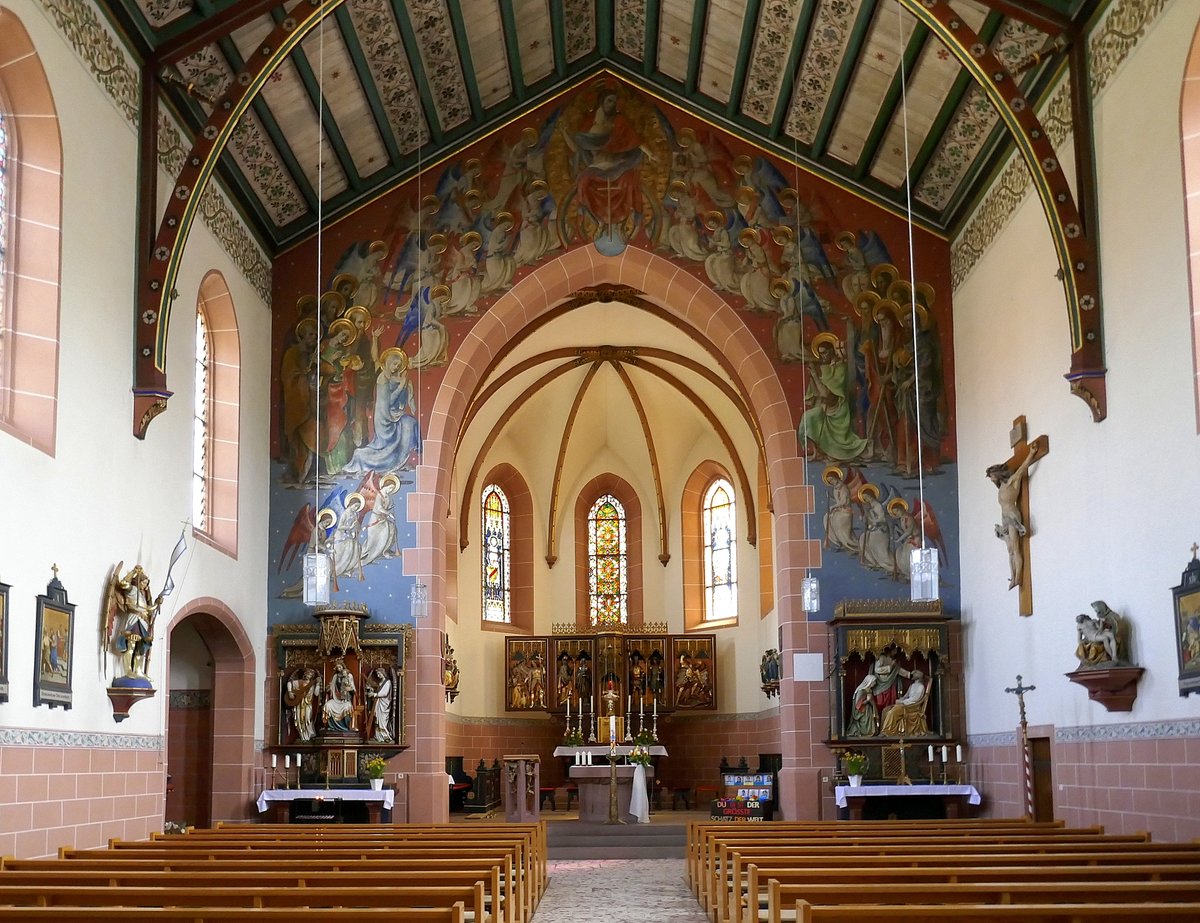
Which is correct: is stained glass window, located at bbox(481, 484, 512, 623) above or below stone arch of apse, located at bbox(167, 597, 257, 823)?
above

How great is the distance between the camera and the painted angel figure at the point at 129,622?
12805 millimetres

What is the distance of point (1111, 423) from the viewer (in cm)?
1270

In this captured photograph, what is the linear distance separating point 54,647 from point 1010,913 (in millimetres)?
8247

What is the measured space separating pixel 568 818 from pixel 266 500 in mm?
6678

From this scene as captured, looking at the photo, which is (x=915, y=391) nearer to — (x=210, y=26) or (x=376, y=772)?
(x=376, y=772)

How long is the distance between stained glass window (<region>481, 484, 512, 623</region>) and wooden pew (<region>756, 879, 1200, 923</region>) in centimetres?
1951

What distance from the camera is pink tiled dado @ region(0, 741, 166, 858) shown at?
10.7 m

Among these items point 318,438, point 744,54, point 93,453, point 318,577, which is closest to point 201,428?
point 318,438

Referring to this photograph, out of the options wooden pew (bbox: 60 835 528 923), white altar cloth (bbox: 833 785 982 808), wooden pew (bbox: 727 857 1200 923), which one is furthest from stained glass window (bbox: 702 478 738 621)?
wooden pew (bbox: 727 857 1200 923)

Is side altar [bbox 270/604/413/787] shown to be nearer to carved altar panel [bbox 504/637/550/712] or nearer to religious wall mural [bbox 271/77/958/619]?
religious wall mural [bbox 271/77/958/619]

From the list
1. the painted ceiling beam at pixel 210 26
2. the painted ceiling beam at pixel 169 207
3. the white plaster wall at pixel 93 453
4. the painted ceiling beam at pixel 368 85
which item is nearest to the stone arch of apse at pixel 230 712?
the white plaster wall at pixel 93 453

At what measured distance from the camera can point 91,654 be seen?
12.4 meters

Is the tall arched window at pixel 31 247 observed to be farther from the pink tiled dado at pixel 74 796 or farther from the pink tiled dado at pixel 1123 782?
the pink tiled dado at pixel 1123 782

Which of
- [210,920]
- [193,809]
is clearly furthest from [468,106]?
[210,920]
